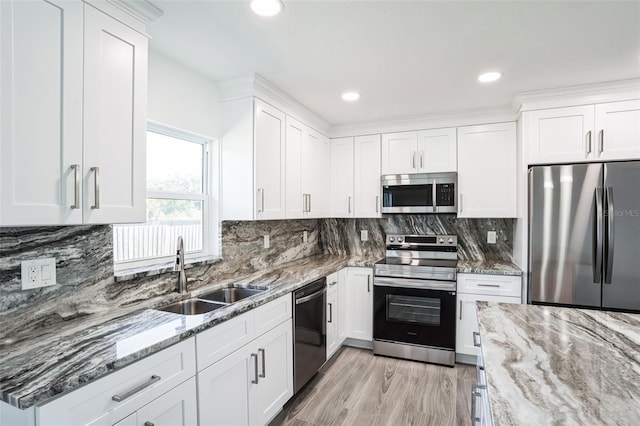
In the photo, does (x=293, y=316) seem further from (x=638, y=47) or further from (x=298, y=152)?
(x=638, y=47)

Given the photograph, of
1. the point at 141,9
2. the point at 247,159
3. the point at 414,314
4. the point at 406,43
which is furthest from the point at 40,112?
the point at 414,314

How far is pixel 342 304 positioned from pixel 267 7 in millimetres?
2595

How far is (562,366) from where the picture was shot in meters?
1.11

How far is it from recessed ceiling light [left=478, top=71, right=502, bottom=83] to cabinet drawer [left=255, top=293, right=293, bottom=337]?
6.84 ft

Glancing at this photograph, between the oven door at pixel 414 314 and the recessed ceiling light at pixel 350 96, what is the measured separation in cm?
168

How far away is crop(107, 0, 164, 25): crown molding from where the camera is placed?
1.50 meters

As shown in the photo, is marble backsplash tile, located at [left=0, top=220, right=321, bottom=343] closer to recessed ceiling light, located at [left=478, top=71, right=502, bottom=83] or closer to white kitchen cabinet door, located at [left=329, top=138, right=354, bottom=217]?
white kitchen cabinet door, located at [left=329, top=138, right=354, bottom=217]

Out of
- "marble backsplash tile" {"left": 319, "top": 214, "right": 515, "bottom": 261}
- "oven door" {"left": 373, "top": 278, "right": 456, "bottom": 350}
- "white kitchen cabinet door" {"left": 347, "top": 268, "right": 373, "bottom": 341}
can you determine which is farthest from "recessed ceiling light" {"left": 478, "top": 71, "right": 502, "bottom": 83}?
"white kitchen cabinet door" {"left": 347, "top": 268, "right": 373, "bottom": 341}

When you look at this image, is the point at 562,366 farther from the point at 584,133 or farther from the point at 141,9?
the point at 584,133

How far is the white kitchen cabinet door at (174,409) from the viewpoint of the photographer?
129cm

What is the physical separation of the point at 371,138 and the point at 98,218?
113 inches

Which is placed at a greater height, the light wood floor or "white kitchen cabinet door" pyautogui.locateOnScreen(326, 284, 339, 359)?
"white kitchen cabinet door" pyautogui.locateOnScreen(326, 284, 339, 359)

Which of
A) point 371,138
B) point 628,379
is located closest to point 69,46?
point 628,379

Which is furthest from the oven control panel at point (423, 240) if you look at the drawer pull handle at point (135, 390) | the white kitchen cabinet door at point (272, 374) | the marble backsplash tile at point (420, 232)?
Result: the drawer pull handle at point (135, 390)
